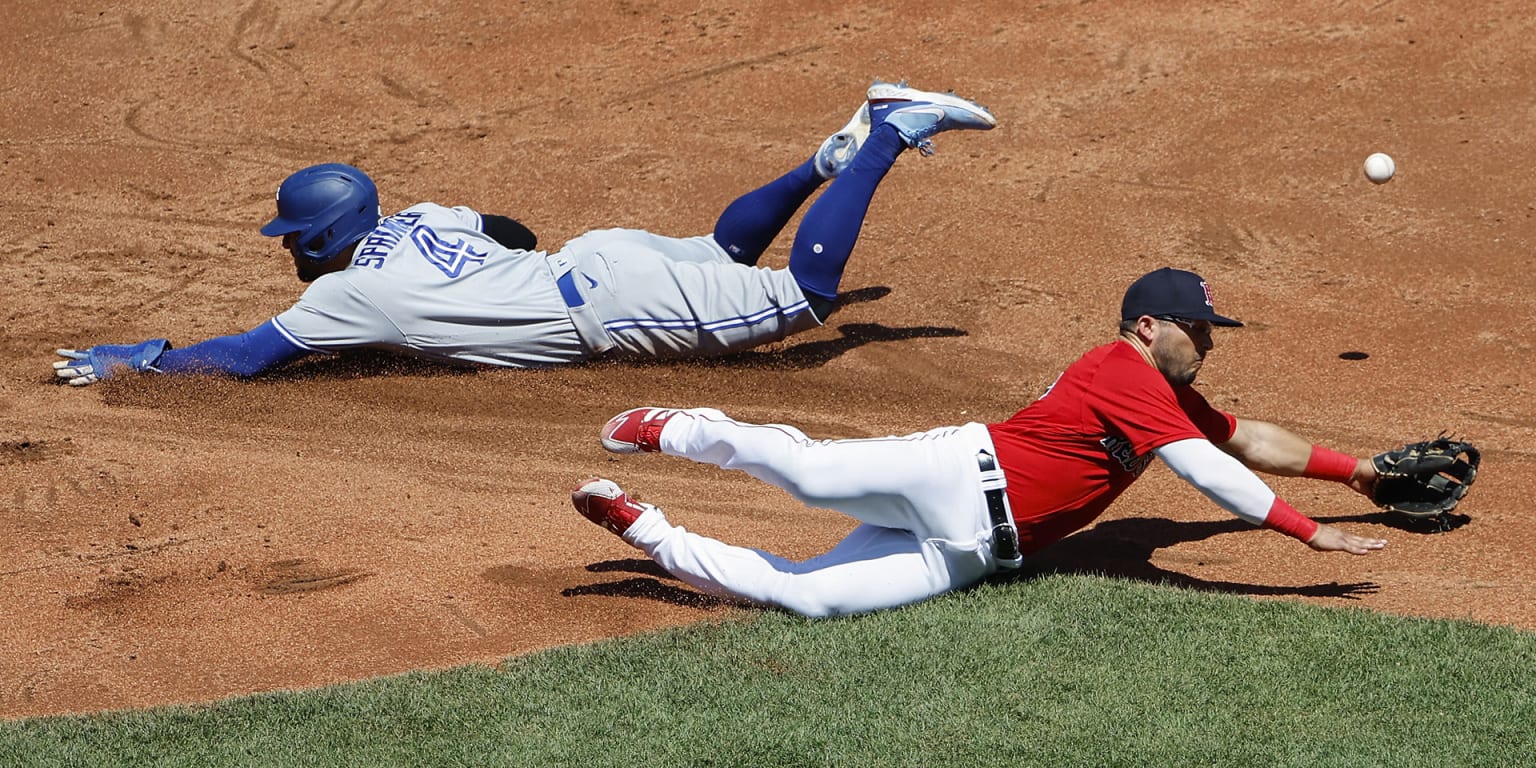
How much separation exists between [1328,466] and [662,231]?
5.11 metres

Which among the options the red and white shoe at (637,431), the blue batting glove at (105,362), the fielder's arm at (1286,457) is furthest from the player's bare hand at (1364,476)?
the blue batting glove at (105,362)

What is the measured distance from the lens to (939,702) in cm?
449

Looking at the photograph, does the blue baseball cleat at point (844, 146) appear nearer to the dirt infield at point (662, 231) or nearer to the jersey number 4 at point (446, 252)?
the dirt infield at point (662, 231)

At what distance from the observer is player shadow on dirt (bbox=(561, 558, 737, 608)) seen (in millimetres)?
5312

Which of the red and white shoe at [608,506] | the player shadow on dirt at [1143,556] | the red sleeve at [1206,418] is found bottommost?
the player shadow on dirt at [1143,556]

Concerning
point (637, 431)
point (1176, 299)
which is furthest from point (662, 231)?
point (1176, 299)

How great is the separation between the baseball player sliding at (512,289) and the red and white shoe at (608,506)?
2.48 m

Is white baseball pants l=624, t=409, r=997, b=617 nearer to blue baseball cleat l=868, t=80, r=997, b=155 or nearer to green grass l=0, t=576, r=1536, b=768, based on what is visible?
green grass l=0, t=576, r=1536, b=768

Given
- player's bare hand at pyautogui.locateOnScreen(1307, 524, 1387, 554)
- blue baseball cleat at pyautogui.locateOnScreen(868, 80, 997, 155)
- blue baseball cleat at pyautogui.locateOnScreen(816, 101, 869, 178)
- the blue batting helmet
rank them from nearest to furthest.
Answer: player's bare hand at pyautogui.locateOnScreen(1307, 524, 1387, 554) < the blue batting helmet < blue baseball cleat at pyautogui.locateOnScreen(868, 80, 997, 155) < blue baseball cleat at pyautogui.locateOnScreen(816, 101, 869, 178)

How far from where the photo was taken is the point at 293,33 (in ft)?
42.1

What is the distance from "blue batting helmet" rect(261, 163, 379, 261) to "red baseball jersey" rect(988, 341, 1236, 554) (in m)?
3.77

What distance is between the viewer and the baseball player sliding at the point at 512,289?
735 cm

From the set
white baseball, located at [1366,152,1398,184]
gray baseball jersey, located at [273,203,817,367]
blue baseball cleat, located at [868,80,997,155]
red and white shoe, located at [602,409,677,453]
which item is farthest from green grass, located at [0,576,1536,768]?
white baseball, located at [1366,152,1398,184]

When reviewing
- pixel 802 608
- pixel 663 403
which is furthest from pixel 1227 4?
pixel 802 608
